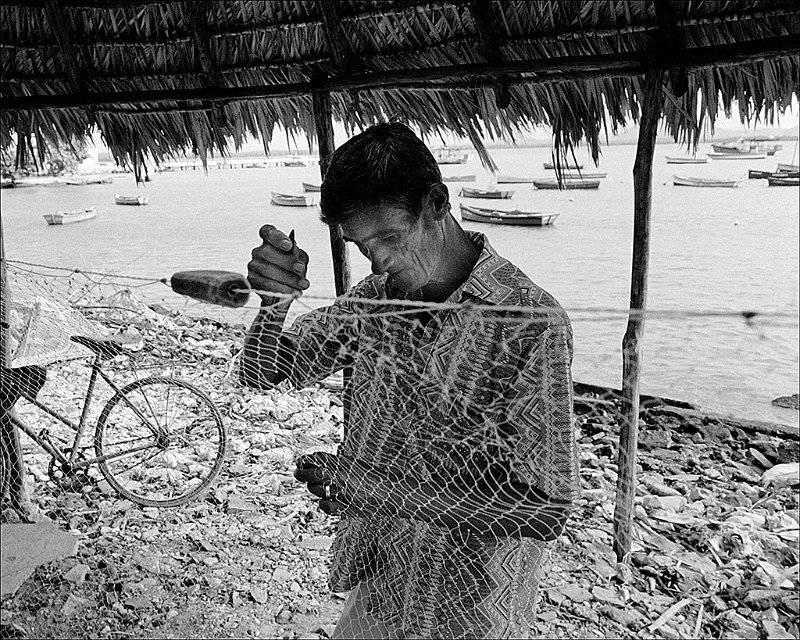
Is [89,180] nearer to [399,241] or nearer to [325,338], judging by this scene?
[325,338]

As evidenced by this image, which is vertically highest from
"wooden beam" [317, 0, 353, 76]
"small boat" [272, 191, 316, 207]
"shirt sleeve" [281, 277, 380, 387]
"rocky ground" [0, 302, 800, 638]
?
"wooden beam" [317, 0, 353, 76]

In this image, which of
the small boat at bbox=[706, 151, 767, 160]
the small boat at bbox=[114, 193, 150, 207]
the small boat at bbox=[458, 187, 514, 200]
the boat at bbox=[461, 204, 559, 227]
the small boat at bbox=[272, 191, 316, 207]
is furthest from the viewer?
the small boat at bbox=[706, 151, 767, 160]

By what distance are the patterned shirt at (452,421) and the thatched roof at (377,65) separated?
150 cm

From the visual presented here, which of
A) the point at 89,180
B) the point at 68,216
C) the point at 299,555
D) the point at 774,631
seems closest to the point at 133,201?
the point at 68,216

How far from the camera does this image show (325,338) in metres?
1.47

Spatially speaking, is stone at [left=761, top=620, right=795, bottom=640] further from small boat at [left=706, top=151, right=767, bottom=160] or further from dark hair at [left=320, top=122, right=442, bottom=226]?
small boat at [left=706, top=151, right=767, bottom=160]

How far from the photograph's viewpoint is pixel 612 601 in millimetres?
2672

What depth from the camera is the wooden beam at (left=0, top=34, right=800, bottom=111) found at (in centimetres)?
227

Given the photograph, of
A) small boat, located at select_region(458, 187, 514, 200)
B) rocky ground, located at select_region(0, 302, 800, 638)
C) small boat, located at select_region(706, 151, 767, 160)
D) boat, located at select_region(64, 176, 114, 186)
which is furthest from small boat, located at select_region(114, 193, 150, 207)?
small boat, located at select_region(706, 151, 767, 160)

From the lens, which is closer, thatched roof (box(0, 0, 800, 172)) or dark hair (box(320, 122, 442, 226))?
dark hair (box(320, 122, 442, 226))

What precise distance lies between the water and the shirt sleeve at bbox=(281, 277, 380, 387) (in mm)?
373

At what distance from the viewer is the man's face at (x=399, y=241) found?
1.21m

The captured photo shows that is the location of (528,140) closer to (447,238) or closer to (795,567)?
(447,238)

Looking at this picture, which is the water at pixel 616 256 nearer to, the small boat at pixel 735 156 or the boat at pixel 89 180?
the boat at pixel 89 180
